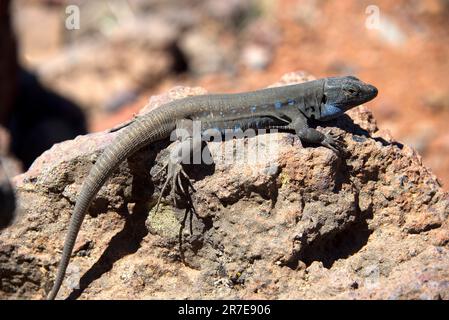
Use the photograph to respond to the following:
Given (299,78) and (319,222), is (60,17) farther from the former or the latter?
(319,222)

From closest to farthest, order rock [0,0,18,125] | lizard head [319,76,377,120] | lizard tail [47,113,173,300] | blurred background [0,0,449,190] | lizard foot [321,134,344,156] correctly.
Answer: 1. lizard tail [47,113,173,300]
2. lizard foot [321,134,344,156]
3. lizard head [319,76,377,120]
4. rock [0,0,18,125]
5. blurred background [0,0,449,190]

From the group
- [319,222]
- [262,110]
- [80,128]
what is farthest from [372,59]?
[319,222]

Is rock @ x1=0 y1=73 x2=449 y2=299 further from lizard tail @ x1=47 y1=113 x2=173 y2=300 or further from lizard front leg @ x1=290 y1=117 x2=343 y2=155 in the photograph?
lizard tail @ x1=47 y1=113 x2=173 y2=300

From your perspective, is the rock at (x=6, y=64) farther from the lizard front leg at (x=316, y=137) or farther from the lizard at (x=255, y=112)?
the lizard front leg at (x=316, y=137)

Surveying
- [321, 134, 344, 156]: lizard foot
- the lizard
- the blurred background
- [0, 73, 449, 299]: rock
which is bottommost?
[0, 73, 449, 299]: rock

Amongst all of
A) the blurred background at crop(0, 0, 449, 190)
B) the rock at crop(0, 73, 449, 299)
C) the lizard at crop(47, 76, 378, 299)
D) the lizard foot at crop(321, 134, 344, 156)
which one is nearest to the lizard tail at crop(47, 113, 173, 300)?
the lizard at crop(47, 76, 378, 299)

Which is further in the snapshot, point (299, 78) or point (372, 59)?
→ point (372, 59)

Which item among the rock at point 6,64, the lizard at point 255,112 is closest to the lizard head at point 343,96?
the lizard at point 255,112
